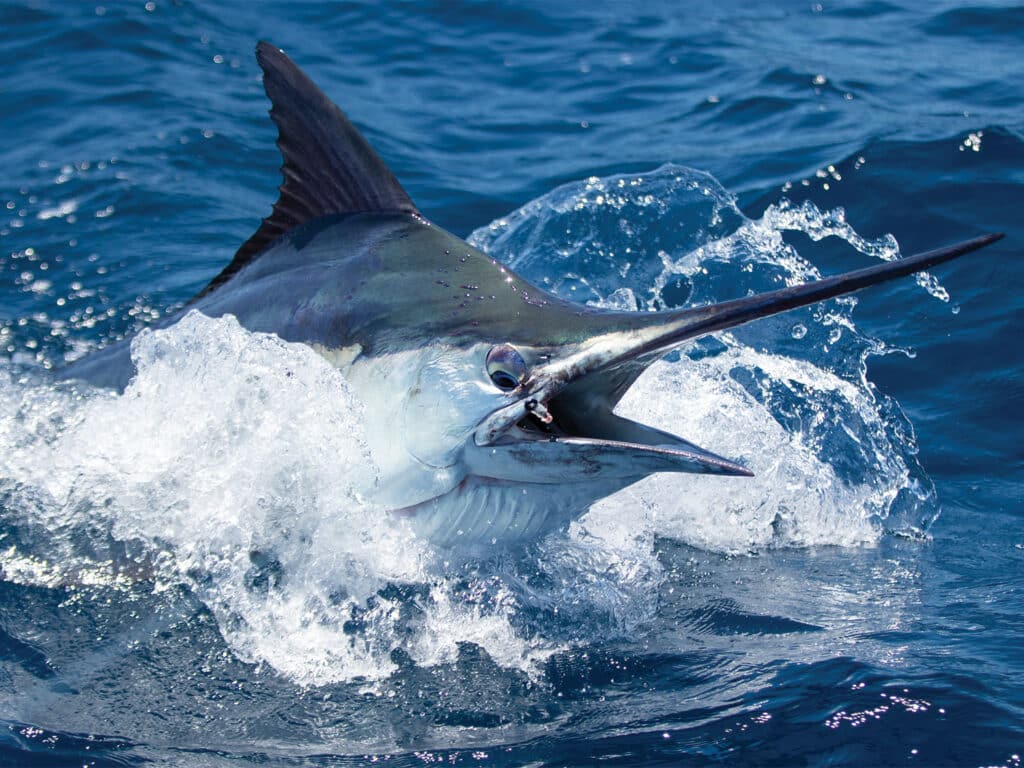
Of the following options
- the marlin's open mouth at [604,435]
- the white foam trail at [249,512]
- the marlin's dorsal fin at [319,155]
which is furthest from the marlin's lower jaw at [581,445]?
the marlin's dorsal fin at [319,155]

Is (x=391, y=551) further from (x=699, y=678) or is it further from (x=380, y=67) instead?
(x=380, y=67)

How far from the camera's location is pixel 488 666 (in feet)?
9.59

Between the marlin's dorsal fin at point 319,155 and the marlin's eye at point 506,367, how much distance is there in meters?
0.90

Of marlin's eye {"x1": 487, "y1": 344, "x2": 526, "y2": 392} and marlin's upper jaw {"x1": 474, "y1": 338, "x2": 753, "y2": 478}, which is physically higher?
marlin's eye {"x1": 487, "y1": 344, "x2": 526, "y2": 392}

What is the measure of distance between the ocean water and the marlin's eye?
451 millimetres

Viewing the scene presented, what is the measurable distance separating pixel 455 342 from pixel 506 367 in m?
0.21

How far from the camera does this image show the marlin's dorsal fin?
3.55 meters

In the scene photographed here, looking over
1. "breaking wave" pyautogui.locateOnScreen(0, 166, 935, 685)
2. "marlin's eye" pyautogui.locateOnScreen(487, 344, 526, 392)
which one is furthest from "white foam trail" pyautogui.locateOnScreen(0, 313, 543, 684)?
"marlin's eye" pyautogui.locateOnScreen(487, 344, 526, 392)

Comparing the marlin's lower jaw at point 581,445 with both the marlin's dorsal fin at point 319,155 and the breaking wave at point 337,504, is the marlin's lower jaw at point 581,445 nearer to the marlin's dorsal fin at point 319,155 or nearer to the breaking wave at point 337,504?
the breaking wave at point 337,504

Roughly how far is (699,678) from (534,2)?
1038 cm

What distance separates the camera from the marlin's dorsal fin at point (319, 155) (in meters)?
3.55

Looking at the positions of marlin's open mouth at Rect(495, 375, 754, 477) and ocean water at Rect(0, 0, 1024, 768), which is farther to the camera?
ocean water at Rect(0, 0, 1024, 768)

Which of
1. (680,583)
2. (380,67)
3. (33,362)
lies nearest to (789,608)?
(680,583)

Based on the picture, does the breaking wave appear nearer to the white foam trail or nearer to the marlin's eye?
the white foam trail
